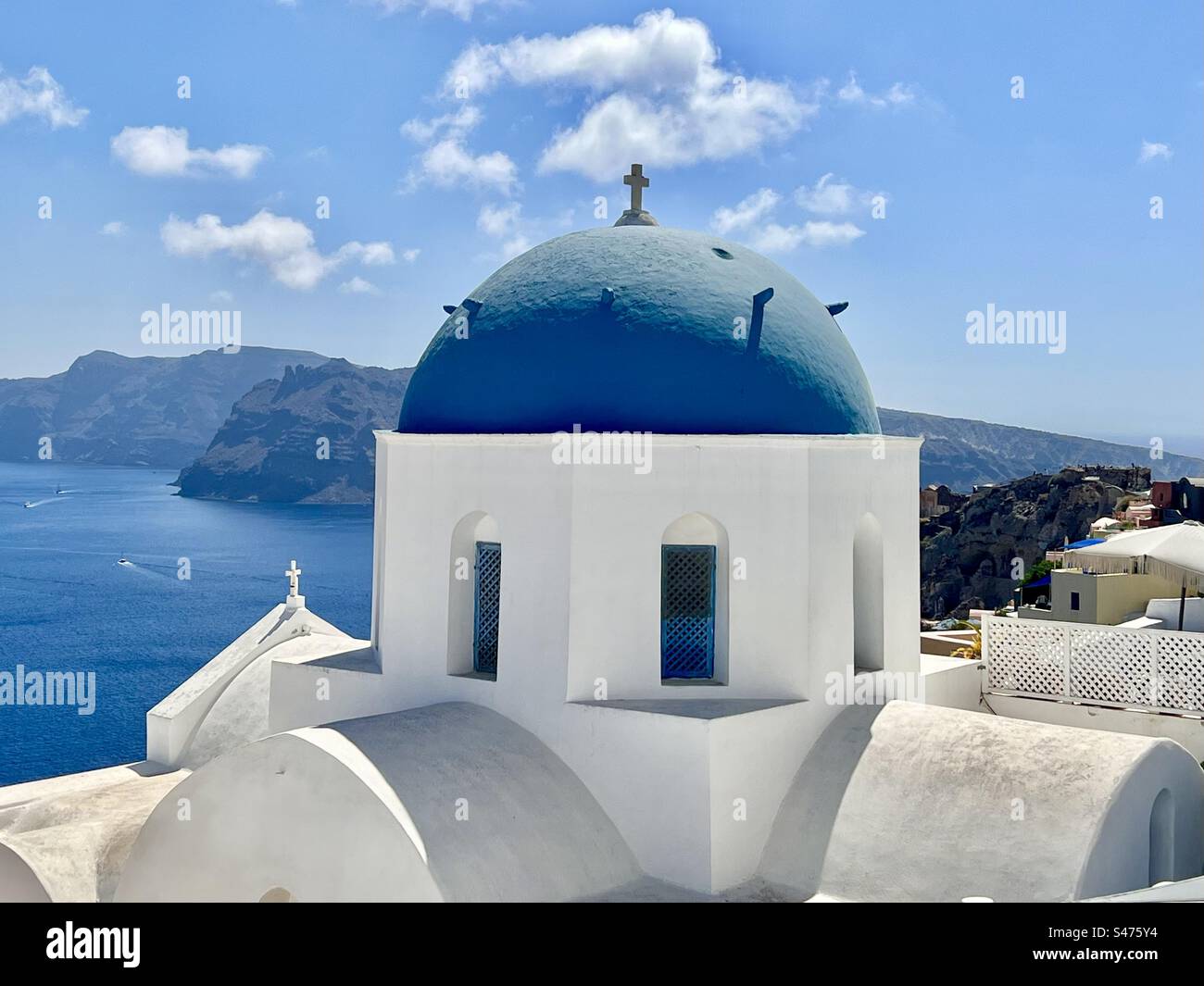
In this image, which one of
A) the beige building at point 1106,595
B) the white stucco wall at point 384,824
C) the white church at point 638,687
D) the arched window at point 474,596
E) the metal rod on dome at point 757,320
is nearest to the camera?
the white stucco wall at point 384,824

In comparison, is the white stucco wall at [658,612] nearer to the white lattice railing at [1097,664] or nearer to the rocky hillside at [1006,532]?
the white lattice railing at [1097,664]

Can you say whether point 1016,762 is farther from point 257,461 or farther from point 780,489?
point 257,461

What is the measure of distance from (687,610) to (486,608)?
191cm

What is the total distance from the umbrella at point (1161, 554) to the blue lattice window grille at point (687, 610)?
8.37 m

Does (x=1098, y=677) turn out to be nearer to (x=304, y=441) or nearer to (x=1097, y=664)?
(x=1097, y=664)

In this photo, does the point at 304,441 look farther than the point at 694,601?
Yes

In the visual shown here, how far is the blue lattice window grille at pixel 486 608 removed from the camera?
10.1 m

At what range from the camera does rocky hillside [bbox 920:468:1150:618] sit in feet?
183

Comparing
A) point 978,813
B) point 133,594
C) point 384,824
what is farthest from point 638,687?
point 133,594

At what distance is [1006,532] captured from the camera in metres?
59.4

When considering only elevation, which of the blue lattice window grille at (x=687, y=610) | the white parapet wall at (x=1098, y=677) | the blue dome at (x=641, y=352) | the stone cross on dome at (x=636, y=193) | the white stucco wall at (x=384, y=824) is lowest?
the white stucco wall at (x=384, y=824)

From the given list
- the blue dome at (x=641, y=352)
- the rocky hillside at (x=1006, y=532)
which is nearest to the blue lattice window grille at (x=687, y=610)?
the blue dome at (x=641, y=352)

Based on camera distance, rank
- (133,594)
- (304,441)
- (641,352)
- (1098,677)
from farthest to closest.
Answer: (304,441), (133,594), (1098,677), (641,352)

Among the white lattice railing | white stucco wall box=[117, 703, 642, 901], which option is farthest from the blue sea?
the white lattice railing
